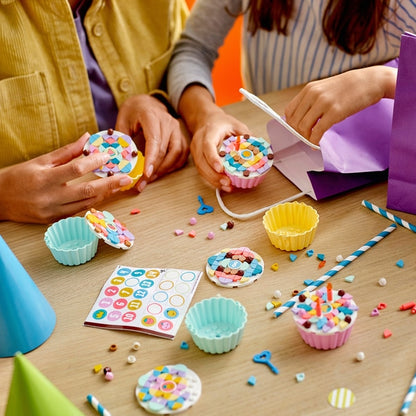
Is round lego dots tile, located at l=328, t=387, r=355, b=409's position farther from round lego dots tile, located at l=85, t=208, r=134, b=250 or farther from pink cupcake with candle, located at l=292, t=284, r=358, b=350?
round lego dots tile, located at l=85, t=208, r=134, b=250

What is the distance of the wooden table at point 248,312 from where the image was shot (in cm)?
64

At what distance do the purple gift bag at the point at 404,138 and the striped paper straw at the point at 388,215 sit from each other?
0.9 inches

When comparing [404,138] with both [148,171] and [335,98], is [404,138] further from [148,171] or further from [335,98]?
[148,171]

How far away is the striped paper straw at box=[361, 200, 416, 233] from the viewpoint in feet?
2.79

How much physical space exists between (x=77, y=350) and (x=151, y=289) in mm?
128

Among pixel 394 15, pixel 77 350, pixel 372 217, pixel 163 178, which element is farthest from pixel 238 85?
pixel 77 350

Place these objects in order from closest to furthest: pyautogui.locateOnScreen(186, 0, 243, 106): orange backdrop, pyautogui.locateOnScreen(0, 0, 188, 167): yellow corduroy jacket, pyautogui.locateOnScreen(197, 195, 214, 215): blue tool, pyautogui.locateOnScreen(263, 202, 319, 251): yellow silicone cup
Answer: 1. pyautogui.locateOnScreen(263, 202, 319, 251): yellow silicone cup
2. pyautogui.locateOnScreen(197, 195, 214, 215): blue tool
3. pyautogui.locateOnScreen(0, 0, 188, 167): yellow corduroy jacket
4. pyautogui.locateOnScreen(186, 0, 243, 106): orange backdrop

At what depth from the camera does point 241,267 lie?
81cm

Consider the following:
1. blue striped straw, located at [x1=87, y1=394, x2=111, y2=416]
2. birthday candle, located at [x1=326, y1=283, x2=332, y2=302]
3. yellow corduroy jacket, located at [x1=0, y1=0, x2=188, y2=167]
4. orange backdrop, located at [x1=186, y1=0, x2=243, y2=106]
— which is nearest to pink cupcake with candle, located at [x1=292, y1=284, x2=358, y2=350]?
birthday candle, located at [x1=326, y1=283, x2=332, y2=302]

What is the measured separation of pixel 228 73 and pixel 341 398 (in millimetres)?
1937

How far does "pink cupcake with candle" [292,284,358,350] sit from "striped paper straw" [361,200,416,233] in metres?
0.20

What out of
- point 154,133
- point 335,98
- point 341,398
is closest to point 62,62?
point 154,133

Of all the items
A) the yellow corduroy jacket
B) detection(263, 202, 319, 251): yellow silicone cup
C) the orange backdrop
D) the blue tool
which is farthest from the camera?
the orange backdrop

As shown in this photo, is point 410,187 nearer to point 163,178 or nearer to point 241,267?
point 241,267
